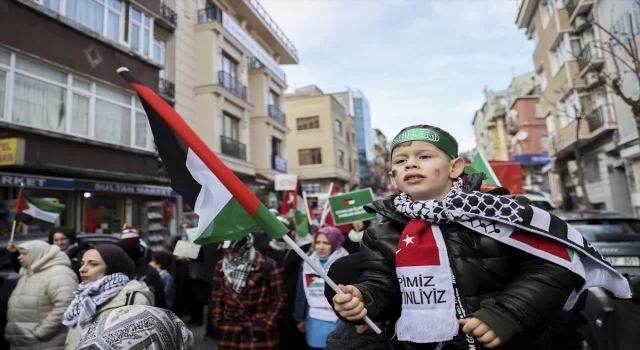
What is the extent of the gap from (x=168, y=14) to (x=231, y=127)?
6.51m

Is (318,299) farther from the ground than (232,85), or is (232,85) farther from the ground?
(232,85)

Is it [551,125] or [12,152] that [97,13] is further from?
[551,125]

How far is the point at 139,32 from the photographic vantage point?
49.8ft

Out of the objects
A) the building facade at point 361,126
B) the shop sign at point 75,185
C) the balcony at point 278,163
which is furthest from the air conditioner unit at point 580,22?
the building facade at point 361,126

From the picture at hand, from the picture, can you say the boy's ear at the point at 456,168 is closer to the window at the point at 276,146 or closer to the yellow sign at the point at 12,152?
the yellow sign at the point at 12,152

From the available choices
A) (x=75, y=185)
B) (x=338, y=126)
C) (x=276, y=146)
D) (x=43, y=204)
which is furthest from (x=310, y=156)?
(x=43, y=204)

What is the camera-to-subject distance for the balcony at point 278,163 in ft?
86.7

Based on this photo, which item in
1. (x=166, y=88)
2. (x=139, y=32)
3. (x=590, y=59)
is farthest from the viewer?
(x=590, y=59)

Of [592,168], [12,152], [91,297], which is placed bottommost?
[91,297]

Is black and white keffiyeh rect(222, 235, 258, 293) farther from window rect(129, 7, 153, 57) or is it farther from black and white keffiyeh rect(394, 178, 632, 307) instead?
window rect(129, 7, 153, 57)

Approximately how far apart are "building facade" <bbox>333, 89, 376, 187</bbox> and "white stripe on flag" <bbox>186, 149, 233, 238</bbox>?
52481 mm

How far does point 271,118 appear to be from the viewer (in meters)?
26.5

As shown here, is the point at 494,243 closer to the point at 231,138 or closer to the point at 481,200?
the point at 481,200

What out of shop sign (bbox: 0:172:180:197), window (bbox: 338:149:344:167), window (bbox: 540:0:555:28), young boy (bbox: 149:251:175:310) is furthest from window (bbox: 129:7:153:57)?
window (bbox: 338:149:344:167)
